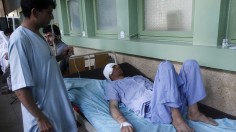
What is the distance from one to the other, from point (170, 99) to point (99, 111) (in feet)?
1.97

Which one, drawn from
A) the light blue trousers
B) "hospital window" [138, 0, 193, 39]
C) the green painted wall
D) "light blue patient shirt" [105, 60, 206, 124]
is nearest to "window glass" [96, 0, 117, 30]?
the green painted wall

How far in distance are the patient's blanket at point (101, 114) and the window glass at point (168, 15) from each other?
89cm

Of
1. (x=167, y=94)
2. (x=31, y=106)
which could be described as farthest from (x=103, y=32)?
(x=31, y=106)

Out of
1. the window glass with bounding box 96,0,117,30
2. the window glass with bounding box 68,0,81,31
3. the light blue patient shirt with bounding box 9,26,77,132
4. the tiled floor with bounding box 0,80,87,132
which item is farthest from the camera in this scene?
the window glass with bounding box 68,0,81,31

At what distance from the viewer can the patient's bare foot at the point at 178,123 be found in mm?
1269

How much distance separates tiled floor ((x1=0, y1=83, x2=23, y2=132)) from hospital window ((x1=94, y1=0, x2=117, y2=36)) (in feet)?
5.69

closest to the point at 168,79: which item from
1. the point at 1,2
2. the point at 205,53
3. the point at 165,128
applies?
the point at 165,128

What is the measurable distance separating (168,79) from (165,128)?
34 cm

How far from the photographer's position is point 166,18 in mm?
2105

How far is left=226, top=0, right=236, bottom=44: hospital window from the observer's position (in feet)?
5.08

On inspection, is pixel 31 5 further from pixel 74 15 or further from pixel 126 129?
pixel 74 15

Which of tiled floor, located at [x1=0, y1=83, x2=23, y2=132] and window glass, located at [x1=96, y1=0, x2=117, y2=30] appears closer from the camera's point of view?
tiled floor, located at [x1=0, y1=83, x2=23, y2=132]

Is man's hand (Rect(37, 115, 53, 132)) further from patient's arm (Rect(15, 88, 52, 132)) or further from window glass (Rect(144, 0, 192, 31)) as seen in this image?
window glass (Rect(144, 0, 192, 31))

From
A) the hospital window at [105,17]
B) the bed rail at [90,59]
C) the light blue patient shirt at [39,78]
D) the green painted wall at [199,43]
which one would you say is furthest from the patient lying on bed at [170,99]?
the hospital window at [105,17]
